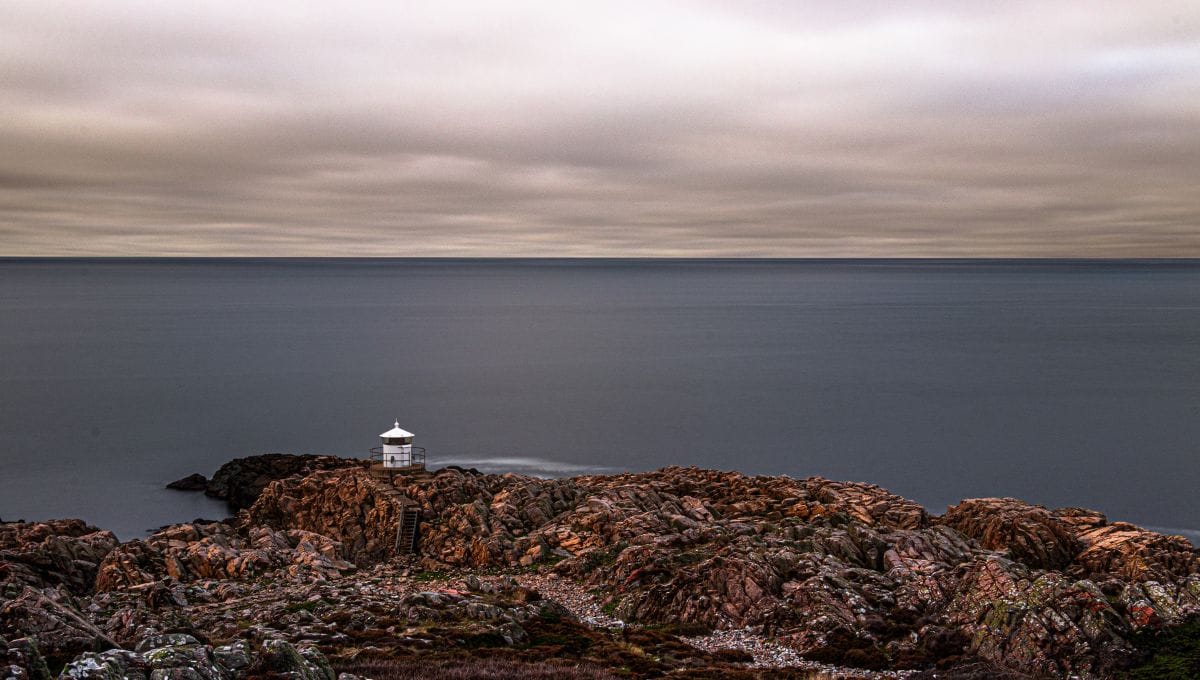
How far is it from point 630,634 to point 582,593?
276 inches

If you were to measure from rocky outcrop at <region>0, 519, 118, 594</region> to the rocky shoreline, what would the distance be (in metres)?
0.15

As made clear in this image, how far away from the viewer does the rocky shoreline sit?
1174 inches

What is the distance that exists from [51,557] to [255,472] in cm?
3214

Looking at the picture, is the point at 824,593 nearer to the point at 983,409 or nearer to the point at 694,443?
the point at 694,443

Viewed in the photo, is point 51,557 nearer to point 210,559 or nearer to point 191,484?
point 210,559

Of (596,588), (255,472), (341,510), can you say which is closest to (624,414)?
(255,472)

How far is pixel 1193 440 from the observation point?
94.2 meters

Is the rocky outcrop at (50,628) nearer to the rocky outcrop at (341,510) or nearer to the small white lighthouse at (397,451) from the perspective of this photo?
the rocky outcrop at (341,510)

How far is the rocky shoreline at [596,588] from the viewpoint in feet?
97.8

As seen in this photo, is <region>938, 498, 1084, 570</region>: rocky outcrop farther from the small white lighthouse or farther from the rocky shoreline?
the small white lighthouse

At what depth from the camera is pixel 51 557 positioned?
45062mm

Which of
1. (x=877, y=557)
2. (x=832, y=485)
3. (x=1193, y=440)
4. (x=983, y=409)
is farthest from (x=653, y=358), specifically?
(x=877, y=557)

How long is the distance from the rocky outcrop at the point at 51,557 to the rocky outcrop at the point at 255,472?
20.5 meters

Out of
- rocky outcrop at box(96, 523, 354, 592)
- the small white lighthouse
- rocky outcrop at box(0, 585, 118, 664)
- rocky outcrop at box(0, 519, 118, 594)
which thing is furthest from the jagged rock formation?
rocky outcrop at box(0, 585, 118, 664)
